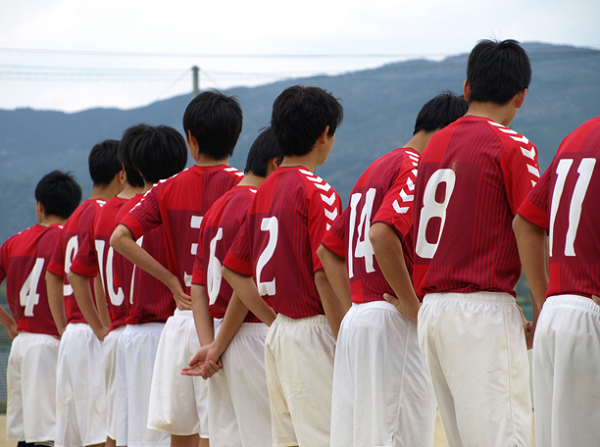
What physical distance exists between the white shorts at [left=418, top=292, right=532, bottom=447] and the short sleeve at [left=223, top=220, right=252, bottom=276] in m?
0.97

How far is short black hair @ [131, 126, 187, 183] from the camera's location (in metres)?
4.06

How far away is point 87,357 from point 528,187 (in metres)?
3.37

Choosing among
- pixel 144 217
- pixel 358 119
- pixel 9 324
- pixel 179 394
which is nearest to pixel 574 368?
pixel 179 394

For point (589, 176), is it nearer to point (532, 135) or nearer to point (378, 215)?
point (378, 215)

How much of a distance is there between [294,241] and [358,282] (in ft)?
1.10

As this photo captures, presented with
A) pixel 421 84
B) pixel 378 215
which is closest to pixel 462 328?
pixel 378 215

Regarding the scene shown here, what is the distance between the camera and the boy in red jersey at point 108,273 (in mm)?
4102

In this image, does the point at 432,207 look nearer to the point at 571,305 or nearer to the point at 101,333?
the point at 571,305

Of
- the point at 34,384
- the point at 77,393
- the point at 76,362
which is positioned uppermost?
the point at 76,362

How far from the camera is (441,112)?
2727 millimetres

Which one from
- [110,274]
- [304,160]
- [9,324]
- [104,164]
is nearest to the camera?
[304,160]

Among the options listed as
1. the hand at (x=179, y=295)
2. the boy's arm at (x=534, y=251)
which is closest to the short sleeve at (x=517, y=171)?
the boy's arm at (x=534, y=251)

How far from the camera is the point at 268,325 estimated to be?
2.96 metres

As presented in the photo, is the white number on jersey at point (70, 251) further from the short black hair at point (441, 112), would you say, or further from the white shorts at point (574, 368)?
the white shorts at point (574, 368)
